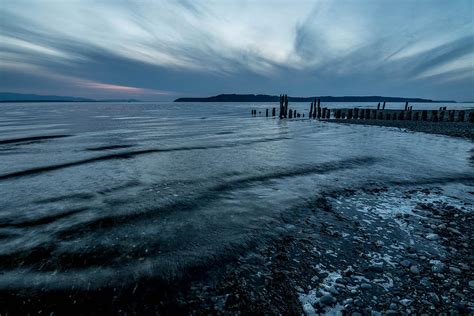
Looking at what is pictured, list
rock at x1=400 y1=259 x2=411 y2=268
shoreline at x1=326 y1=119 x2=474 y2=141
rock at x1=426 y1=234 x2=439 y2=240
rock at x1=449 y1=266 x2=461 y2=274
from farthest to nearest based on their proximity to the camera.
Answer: shoreline at x1=326 y1=119 x2=474 y2=141, rock at x1=426 y1=234 x2=439 y2=240, rock at x1=400 y1=259 x2=411 y2=268, rock at x1=449 y1=266 x2=461 y2=274

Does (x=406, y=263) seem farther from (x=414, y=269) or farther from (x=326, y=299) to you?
(x=326, y=299)

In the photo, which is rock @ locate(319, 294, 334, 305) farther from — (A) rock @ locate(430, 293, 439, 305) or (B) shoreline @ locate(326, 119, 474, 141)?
(B) shoreline @ locate(326, 119, 474, 141)

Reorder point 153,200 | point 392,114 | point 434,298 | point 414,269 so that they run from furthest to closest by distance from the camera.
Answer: point 392,114, point 153,200, point 414,269, point 434,298

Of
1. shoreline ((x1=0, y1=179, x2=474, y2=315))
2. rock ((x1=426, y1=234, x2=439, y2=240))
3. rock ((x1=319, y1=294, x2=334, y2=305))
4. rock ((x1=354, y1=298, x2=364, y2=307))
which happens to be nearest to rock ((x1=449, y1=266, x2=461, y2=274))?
shoreline ((x1=0, y1=179, x2=474, y2=315))

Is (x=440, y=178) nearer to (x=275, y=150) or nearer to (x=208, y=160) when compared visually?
(x=275, y=150)

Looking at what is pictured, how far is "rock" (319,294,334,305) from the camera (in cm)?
325

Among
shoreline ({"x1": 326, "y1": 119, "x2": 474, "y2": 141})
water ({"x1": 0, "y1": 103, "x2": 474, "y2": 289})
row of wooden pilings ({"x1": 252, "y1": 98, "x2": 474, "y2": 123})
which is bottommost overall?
water ({"x1": 0, "y1": 103, "x2": 474, "y2": 289})

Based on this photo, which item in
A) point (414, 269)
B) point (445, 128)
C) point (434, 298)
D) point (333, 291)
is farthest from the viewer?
point (445, 128)

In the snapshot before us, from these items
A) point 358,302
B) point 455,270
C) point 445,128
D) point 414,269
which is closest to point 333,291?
point 358,302

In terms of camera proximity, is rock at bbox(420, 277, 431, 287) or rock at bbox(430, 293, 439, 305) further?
rock at bbox(420, 277, 431, 287)

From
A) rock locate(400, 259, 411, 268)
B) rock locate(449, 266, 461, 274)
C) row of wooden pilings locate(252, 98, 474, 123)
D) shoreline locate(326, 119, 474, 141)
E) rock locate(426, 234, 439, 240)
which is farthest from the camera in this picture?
Answer: row of wooden pilings locate(252, 98, 474, 123)

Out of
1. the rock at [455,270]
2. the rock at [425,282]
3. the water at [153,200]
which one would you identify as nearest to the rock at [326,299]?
the rock at [425,282]

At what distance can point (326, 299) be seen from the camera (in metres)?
3.29

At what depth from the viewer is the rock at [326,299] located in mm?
3254
